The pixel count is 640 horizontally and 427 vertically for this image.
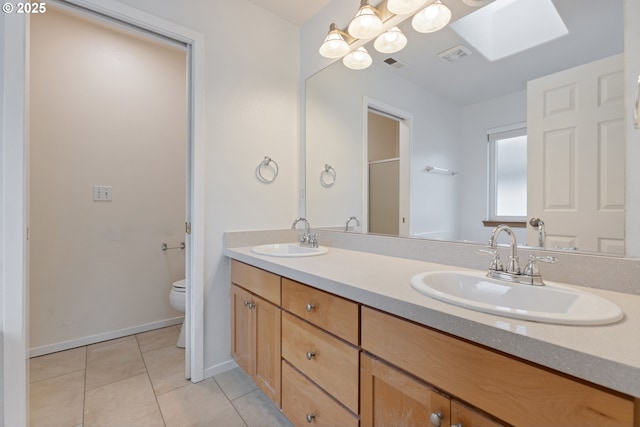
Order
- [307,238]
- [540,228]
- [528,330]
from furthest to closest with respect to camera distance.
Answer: [307,238] < [540,228] < [528,330]

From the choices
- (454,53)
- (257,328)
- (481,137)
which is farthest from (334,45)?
(257,328)

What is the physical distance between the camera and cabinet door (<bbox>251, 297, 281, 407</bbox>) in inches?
52.1

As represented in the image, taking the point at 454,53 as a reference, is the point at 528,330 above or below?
below

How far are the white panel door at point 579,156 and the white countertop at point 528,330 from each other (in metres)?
0.22

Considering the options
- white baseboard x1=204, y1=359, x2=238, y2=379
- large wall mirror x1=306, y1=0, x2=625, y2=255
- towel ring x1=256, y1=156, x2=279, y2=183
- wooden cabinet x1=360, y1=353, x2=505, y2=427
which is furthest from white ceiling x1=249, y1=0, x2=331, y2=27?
white baseboard x1=204, y1=359, x2=238, y2=379

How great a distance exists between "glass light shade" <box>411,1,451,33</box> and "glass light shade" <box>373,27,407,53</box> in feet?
0.30

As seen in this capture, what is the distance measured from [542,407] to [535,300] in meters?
0.40

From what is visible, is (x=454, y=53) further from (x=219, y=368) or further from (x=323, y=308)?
(x=219, y=368)

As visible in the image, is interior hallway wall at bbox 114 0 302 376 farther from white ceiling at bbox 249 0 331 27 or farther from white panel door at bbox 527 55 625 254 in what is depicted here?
white panel door at bbox 527 55 625 254

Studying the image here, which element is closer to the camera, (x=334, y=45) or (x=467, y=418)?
(x=467, y=418)

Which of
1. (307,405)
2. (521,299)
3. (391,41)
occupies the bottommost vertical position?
(307,405)

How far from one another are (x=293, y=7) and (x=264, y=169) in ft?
3.63

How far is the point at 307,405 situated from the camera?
1.14 meters

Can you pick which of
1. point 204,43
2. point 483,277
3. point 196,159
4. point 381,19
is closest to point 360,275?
point 483,277
